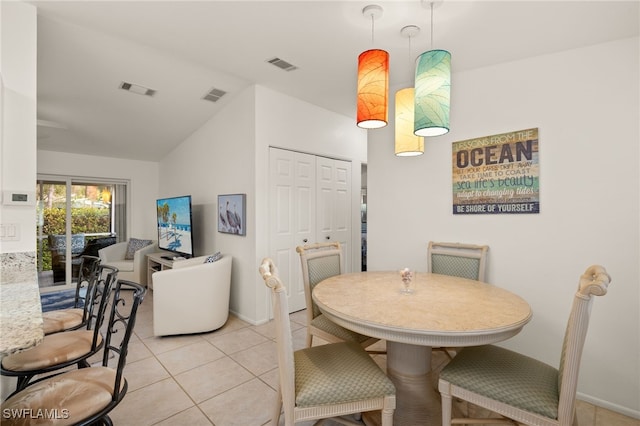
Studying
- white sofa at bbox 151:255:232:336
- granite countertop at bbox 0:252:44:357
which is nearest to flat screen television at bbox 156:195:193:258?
white sofa at bbox 151:255:232:336

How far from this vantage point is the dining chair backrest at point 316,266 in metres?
2.30

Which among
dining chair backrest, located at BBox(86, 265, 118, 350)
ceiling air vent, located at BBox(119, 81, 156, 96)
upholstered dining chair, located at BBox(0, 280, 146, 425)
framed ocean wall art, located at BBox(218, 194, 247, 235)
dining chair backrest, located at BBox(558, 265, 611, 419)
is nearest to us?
upholstered dining chair, located at BBox(0, 280, 146, 425)

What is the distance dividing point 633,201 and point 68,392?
327cm

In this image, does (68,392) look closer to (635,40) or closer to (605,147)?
(605,147)

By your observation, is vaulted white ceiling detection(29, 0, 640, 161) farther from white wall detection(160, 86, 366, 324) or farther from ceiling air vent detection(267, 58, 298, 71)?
white wall detection(160, 86, 366, 324)

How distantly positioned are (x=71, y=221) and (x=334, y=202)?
4.61m

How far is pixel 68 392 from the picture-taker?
1.20 metres

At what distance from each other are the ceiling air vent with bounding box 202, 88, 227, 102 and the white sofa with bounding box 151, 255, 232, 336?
2.02 meters

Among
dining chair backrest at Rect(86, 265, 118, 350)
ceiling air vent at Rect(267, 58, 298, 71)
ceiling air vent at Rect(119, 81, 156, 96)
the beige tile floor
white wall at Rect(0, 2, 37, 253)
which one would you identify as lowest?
the beige tile floor

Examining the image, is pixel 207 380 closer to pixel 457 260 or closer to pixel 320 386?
pixel 320 386

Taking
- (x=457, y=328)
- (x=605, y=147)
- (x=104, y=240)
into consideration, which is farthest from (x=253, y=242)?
(x=104, y=240)

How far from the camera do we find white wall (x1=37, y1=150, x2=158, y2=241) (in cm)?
516

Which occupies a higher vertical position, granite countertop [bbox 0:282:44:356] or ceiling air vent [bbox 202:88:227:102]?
ceiling air vent [bbox 202:88:227:102]

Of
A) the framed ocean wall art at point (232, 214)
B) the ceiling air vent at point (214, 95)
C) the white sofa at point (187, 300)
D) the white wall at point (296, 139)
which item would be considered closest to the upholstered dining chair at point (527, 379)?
the white wall at point (296, 139)
